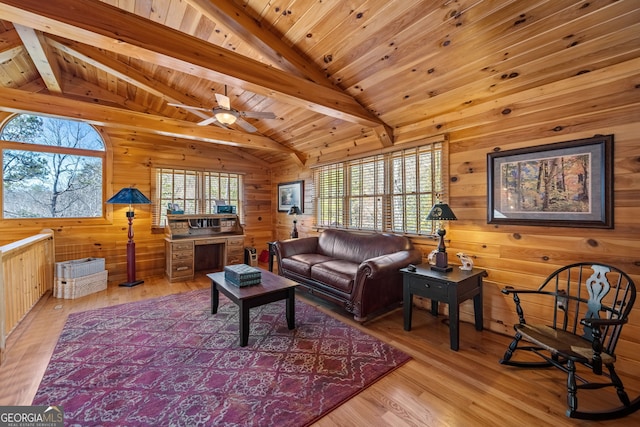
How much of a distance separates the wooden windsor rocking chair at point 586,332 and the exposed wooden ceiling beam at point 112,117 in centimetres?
434

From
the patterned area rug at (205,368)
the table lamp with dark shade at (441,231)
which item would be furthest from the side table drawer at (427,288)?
the patterned area rug at (205,368)

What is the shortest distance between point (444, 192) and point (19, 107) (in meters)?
5.01

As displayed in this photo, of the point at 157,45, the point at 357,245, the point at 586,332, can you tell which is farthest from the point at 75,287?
the point at 586,332

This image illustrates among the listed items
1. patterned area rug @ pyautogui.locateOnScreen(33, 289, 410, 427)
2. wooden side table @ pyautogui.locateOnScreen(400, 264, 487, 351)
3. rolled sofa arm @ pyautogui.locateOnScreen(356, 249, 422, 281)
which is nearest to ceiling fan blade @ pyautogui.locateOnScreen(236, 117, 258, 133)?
rolled sofa arm @ pyautogui.locateOnScreen(356, 249, 422, 281)

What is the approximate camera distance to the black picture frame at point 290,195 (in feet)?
17.9

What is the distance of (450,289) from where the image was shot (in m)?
2.39

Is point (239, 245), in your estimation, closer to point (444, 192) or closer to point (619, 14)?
point (444, 192)

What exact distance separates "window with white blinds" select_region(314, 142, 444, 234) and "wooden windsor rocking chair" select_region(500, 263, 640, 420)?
1374 mm

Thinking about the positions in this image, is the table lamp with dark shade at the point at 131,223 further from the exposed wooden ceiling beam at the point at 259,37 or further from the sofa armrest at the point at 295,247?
the exposed wooden ceiling beam at the point at 259,37

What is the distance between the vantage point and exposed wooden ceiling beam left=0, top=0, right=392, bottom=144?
170 cm

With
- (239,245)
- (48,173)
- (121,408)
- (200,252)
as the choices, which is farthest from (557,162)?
(48,173)

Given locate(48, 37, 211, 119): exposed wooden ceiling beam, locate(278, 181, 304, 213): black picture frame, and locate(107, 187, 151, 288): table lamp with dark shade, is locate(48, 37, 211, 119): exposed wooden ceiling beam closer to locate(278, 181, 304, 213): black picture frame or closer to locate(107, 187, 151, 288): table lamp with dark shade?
locate(107, 187, 151, 288): table lamp with dark shade

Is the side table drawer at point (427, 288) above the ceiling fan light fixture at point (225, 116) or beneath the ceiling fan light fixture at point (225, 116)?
beneath

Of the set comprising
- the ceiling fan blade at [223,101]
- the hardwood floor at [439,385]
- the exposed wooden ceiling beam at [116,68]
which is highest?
the exposed wooden ceiling beam at [116,68]
